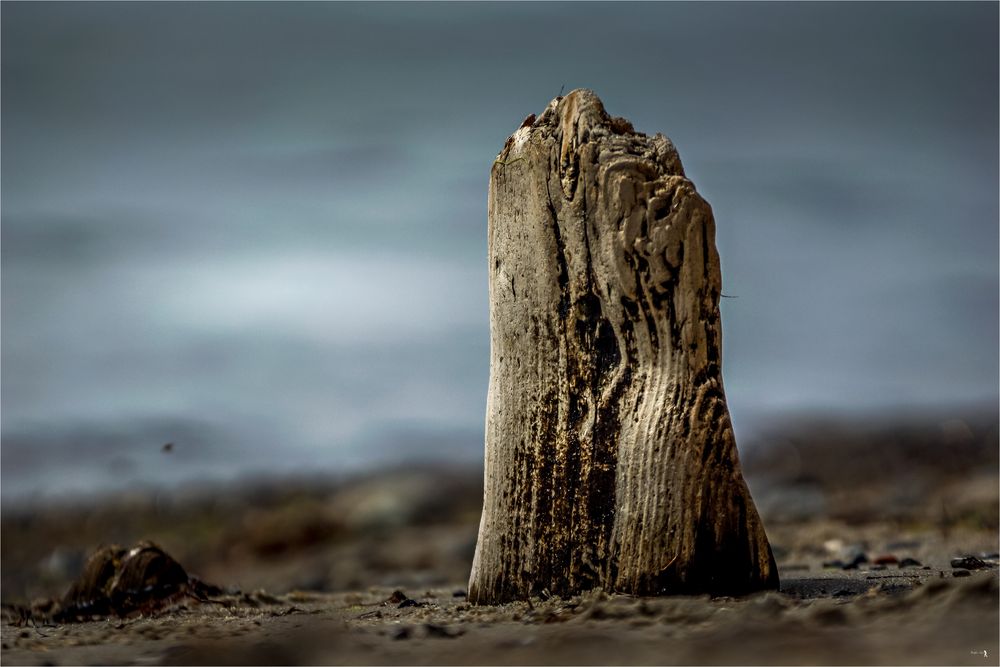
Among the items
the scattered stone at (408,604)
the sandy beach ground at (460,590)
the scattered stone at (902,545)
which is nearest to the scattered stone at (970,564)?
the sandy beach ground at (460,590)

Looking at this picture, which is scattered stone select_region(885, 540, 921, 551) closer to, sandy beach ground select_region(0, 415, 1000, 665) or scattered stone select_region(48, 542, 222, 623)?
sandy beach ground select_region(0, 415, 1000, 665)

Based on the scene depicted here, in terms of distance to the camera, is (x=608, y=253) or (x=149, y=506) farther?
(x=149, y=506)

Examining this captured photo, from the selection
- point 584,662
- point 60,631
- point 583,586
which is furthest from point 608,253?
point 60,631

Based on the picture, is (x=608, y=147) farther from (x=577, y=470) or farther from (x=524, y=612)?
(x=524, y=612)

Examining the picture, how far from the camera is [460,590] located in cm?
1057

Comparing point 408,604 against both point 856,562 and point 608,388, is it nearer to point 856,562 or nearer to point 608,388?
point 608,388

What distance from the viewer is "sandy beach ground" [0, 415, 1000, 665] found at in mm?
5504

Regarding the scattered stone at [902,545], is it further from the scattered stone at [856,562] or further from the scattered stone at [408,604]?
the scattered stone at [408,604]

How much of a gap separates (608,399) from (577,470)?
0.56m

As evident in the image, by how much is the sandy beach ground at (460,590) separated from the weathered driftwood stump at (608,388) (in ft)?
1.25

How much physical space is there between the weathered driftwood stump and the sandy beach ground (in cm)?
38

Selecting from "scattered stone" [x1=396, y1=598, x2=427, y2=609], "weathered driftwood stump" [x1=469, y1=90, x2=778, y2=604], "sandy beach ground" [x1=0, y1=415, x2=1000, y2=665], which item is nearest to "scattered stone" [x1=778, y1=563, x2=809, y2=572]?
"sandy beach ground" [x1=0, y1=415, x2=1000, y2=665]

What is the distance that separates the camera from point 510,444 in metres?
7.83

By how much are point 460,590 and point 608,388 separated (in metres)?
3.88
